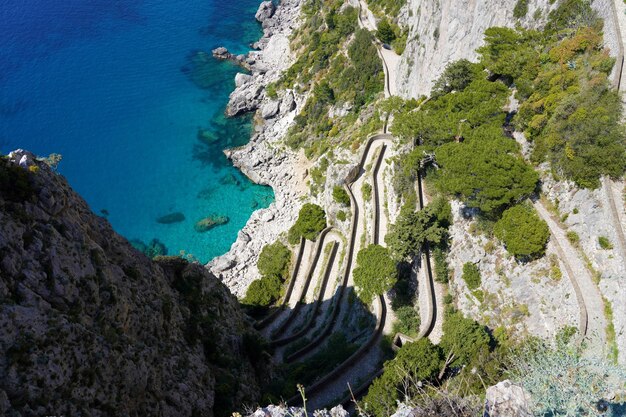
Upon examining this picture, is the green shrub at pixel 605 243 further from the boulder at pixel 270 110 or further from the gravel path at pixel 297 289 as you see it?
the boulder at pixel 270 110

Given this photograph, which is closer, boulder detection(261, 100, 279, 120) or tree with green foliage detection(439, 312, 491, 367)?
tree with green foliage detection(439, 312, 491, 367)

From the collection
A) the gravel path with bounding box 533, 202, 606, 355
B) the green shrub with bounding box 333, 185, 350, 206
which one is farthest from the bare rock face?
the green shrub with bounding box 333, 185, 350, 206

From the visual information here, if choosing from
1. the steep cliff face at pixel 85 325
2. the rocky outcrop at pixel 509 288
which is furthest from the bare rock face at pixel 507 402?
the steep cliff face at pixel 85 325

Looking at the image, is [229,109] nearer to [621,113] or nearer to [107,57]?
[107,57]

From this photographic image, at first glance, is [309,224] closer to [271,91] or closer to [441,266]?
[441,266]

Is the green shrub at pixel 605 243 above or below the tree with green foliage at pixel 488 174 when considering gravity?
below

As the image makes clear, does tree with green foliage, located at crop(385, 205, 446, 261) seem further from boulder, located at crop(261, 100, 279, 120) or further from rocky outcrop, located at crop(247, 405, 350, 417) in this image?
boulder, located at crop(261, 100, 279, 120)

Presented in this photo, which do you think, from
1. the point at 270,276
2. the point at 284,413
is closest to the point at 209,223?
the point at 270,276
